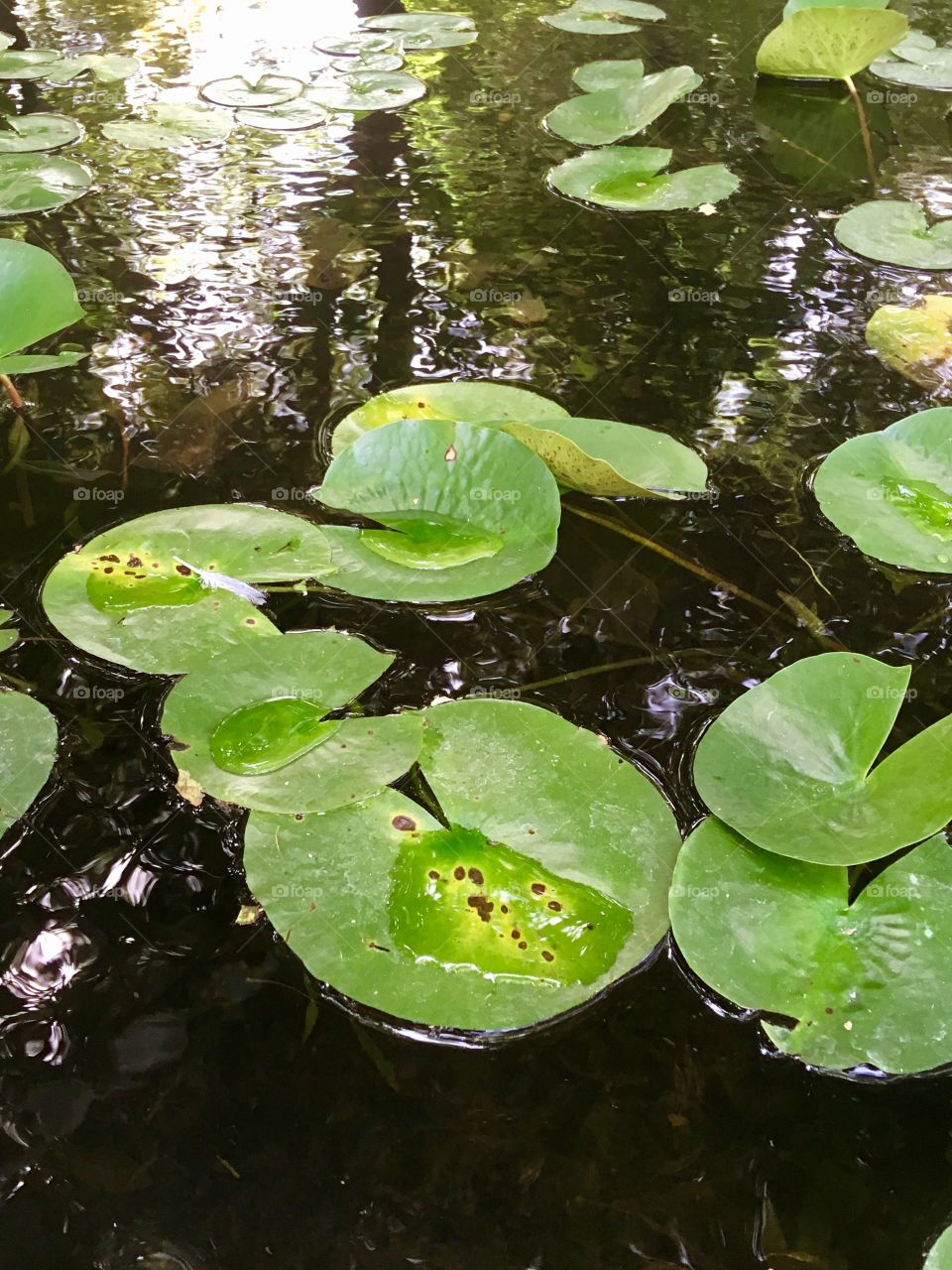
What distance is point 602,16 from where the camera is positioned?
10.9ft

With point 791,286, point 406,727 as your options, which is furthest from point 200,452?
point 791,286

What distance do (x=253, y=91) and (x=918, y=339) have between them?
6.49 feet

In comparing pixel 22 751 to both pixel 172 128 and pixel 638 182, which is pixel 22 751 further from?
pixel 172 128

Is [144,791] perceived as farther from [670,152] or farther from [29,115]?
[29,115]

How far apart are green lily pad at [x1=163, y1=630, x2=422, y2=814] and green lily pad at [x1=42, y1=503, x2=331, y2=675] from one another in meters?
0.05

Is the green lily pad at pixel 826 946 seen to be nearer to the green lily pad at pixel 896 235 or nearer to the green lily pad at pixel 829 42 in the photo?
the green lily pad at pixel 896 235

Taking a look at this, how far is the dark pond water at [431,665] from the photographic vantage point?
681 millimetres

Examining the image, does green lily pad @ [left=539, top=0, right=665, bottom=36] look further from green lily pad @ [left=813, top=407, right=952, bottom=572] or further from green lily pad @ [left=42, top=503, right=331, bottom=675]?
green lily pad @ [left=42, top=503, right=331, bottom=675]

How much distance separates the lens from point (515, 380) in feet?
5.10

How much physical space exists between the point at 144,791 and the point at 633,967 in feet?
1.68

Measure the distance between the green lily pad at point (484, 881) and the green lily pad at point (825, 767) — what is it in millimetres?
80

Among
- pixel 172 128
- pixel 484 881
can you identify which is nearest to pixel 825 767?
pixel 484 881

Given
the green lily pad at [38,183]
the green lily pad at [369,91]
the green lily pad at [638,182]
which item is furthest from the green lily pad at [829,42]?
the green lily pad at [38,183]

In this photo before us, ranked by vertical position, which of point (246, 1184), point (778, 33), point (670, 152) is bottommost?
point (246, 1184)
